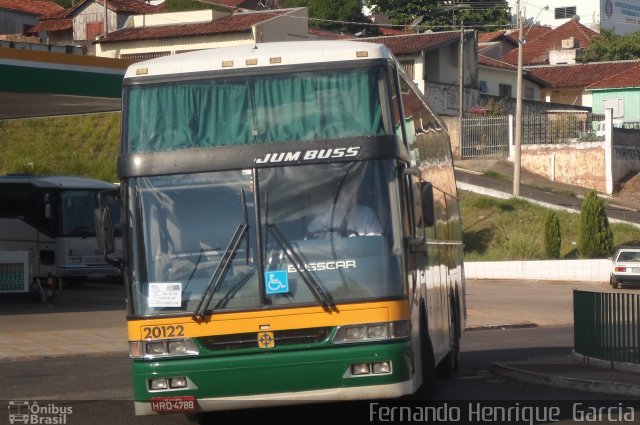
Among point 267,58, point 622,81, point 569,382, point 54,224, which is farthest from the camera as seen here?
point 622,81

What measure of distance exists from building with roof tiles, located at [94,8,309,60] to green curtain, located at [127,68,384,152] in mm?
47172

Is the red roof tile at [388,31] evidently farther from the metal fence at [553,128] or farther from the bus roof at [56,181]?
the bus roof at [56,181]

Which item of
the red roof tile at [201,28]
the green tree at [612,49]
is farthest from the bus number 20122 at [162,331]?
the green tree at [612,49]

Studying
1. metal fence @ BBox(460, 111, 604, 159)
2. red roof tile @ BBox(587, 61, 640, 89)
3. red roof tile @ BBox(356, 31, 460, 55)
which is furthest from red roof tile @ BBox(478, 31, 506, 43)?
metal fence @ BBox(460, 111, 604, 159)

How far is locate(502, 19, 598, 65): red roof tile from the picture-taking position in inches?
3484

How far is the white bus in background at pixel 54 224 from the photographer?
33.4 m

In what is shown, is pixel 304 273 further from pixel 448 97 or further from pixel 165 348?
pixel 448 97

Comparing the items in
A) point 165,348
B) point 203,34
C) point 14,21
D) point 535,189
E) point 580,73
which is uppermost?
point 14,21

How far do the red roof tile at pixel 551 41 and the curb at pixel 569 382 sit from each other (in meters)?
75.4

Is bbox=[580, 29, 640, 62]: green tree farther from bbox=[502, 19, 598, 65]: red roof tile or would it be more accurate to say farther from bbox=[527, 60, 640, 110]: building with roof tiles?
bbox=[527, 60, 640, 110]: building with roof tiles

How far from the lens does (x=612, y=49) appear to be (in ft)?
267

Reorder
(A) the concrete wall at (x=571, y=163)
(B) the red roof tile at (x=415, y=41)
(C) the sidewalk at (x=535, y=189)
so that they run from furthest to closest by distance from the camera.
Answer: (B) the red roof tile at (x=415, y=41) → (A) the concrete wall at (x=571, y=163) → (C) the sidewalk at (x=535, y=189)

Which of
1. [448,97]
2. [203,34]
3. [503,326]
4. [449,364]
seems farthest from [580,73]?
[449,364]

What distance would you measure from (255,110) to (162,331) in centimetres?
212
